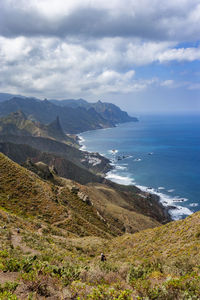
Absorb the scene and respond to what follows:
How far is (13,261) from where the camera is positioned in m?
11.3

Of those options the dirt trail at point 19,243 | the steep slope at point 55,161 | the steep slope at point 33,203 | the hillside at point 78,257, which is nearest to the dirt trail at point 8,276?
the hillside at point 78,257

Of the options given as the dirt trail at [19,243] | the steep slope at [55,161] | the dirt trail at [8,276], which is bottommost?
the steep slope at [55,161]

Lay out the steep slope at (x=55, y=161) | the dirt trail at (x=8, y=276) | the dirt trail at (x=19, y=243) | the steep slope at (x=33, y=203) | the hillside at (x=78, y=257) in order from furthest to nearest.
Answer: the steep slope at (x=55, y=161) < the steep slope at (x=33, y=203) < the dirt trail at (x=19, y=243) < the dirt trail at (x=8, y=276) < the hillside at (x=78, y=257)

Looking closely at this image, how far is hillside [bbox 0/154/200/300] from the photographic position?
29.1 feet

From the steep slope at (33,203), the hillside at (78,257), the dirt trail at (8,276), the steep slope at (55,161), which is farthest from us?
the steep slope at (55,161)

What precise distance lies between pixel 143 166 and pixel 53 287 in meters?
193

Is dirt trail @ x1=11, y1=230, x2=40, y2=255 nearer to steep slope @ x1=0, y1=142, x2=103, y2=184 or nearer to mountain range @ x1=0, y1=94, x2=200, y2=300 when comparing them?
mountain range @ x1=0, y1=94, x2=200, y2=300

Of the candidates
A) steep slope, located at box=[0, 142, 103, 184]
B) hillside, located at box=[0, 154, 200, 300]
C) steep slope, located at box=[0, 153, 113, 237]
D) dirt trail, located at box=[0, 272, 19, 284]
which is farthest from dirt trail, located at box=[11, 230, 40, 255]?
steep slope, located at box=[0, 142, 103, 184]

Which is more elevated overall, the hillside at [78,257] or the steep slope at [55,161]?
the hillside at [78,257]

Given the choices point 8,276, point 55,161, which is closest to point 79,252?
point 8,276

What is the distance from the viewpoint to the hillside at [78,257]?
8883mm

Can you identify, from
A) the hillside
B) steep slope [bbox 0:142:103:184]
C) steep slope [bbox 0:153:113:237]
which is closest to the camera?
the hillside

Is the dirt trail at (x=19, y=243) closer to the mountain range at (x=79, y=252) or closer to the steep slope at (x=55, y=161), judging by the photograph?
the mountain range at (x=79, y=252)

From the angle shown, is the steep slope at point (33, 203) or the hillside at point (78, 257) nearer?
the hillside at point (78, 257)
